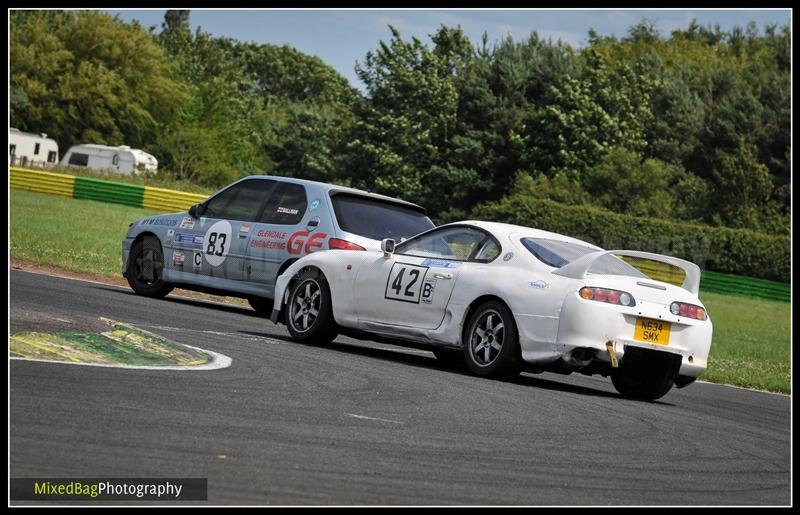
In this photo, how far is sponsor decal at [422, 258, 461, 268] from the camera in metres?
11.7

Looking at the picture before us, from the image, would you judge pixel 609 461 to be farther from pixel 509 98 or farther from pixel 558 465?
pixel 509 98

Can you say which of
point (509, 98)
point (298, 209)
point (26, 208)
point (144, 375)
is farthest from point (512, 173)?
point (144, 375)

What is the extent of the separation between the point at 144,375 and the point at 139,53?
252 feet

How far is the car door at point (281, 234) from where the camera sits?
1475 cm

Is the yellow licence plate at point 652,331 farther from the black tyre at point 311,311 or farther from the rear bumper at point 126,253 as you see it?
the rear bumper at point 126,253

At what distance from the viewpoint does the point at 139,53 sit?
8256 cm

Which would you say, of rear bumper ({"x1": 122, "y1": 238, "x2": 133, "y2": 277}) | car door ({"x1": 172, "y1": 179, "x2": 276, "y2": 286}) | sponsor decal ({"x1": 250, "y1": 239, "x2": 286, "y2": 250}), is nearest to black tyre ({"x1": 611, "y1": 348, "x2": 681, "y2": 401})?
sponsor decal ({"x1": 250, "y1": 239, "x2": 286, "y2": 250})

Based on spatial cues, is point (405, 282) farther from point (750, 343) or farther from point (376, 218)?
point (750, 343)

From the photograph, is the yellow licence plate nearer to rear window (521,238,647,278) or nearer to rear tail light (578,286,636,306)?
rear tail light (578,286,636,306)

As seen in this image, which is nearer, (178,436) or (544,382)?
(178,436)

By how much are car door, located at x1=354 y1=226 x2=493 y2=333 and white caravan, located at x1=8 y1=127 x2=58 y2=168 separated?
185 ft

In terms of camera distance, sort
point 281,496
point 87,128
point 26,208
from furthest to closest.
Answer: point 87,128, point 26,208, point 281,496

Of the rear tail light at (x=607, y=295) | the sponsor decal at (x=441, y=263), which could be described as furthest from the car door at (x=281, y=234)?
the rear tail light at (x=607, y=295)

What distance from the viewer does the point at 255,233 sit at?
15359 millimetres
